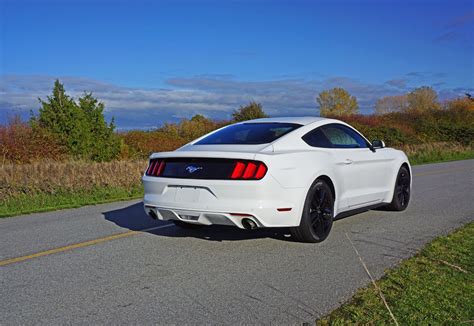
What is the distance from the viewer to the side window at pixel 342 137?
7310mm

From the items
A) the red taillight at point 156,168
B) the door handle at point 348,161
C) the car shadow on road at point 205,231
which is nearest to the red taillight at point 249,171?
the red taillight at point 156,168

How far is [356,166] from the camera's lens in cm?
746

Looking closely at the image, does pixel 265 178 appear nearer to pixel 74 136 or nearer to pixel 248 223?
pixel 248 223

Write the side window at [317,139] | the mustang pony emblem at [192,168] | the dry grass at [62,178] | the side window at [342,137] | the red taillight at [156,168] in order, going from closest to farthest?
the mustang pony emblem at [192,168], the red taillight at [156,168], the side window at [317,139], the side window at [342,137], the dry grass at [62,178]

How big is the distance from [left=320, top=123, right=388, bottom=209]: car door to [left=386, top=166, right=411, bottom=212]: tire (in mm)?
549

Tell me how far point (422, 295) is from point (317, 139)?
9.94 ft

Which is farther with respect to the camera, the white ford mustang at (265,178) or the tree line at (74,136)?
the tree line at (74,136)

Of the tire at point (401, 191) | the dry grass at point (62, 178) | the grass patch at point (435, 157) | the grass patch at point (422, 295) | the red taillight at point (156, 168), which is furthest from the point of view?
the grass patch at point (435, 157)

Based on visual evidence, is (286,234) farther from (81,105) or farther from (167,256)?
(81,105)

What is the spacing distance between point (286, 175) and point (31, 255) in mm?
3112

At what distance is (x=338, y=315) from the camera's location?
3.96m

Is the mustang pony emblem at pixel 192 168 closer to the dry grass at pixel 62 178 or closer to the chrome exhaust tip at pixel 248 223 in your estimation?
the chrome exhaust tip at pixel 248 223

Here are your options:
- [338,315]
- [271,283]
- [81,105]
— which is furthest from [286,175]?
[81,105]

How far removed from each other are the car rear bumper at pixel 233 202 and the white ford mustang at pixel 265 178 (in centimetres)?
1
